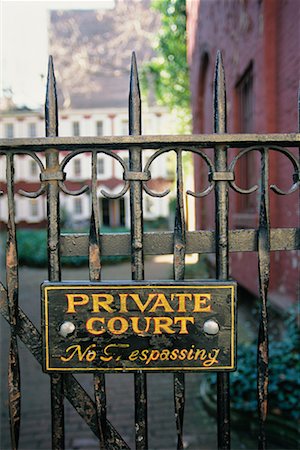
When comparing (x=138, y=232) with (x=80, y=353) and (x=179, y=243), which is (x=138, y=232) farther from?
(x=80, y=353)

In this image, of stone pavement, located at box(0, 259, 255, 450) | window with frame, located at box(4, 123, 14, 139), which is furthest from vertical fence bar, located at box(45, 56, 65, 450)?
window with frame, located at box(4, 123, 14, 139)

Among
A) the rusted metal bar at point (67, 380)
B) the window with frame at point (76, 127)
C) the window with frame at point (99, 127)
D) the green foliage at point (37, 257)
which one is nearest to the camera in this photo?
the rusted metal bar at point (67, 380)

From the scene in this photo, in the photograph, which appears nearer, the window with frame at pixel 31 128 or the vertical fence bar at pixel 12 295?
the vertical fence bar at pixel 12 295

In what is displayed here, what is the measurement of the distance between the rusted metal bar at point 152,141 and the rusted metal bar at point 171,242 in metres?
0.32

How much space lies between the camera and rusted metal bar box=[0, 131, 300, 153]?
1679mm

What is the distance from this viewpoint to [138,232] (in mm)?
1719

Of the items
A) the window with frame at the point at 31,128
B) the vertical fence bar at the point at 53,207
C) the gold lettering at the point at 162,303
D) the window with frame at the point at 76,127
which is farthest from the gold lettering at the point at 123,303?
the window with frame at the point at 31,128

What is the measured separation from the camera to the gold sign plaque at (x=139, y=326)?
5.47 ft

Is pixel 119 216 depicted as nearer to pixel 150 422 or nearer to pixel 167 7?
pixel 167 7

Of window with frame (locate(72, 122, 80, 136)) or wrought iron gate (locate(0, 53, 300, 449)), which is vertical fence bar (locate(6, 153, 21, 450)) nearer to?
wrought iron gate (locate(0, 53, 300, 449))

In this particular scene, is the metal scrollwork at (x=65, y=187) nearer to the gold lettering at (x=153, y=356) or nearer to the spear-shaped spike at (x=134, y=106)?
the spear-shaped spike at (x=134, y=106)

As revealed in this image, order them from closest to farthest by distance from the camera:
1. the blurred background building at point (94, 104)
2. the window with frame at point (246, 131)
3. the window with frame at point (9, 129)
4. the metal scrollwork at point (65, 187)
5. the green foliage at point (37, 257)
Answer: the metal scrollwork at point (65, 187), the window with frame at point (246, 131), the green foliage at point (37, 257), the blurred background building at point (94, 104), the window with frame at point (9, 129)

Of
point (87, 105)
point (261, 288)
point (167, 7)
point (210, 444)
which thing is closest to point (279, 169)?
point (210, 444)

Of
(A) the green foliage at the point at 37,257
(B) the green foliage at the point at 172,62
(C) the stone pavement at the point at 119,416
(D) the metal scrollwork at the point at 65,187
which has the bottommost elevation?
(C) the stone pavement at the point at 119,416
